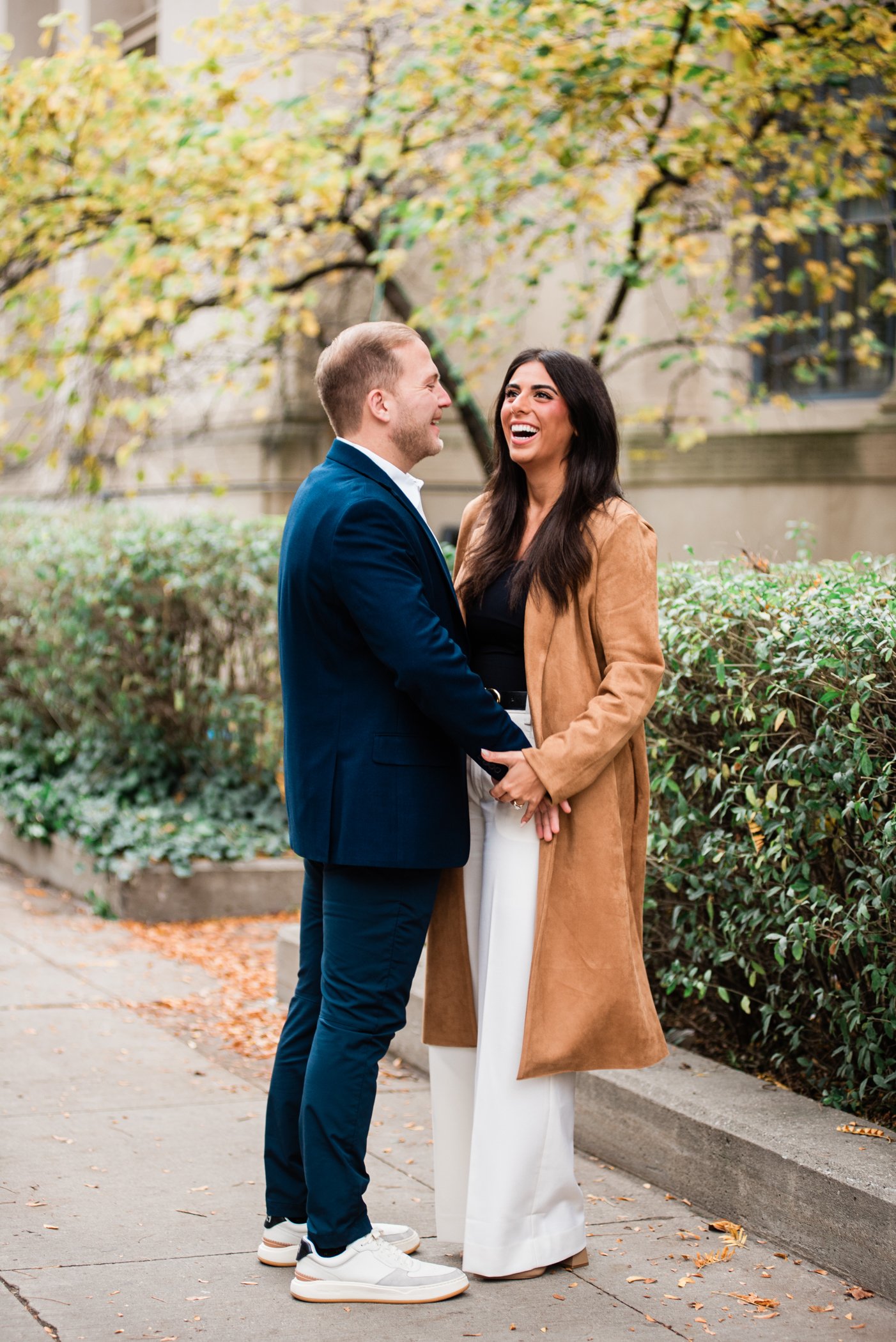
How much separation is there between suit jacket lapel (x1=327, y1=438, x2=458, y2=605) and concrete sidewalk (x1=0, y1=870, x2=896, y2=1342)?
168 centimetres

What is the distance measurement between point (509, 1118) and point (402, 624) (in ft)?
3.86

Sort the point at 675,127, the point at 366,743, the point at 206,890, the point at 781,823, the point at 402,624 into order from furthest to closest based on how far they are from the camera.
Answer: the point at 675,127 → the point at 206,890 → the point at 781,823 → the point at 366,743 → the point at 402,624

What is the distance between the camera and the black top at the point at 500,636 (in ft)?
11.7

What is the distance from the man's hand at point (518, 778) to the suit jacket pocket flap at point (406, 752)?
0.38 ft

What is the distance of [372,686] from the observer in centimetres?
334

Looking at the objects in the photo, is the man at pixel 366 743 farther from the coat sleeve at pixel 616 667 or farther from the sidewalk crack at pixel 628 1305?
the sidewalk crack at pixel 628 1305

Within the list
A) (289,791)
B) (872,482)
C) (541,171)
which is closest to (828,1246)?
(289,791)

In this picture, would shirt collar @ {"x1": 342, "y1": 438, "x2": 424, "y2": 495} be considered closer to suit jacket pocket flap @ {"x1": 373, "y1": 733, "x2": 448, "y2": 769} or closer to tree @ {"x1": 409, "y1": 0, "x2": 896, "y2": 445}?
suit jacket pocket flap @ {"x1": 373, "y1": 733, "x2": 448, "y2": 769}

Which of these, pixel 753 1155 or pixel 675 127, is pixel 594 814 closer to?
pixel 753 1155

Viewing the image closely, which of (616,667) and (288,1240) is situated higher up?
(616,667)

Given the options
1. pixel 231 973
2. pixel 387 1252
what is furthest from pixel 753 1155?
pixel 231 973

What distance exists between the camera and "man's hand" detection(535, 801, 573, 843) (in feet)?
11.2

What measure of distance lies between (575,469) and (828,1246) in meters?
1.95

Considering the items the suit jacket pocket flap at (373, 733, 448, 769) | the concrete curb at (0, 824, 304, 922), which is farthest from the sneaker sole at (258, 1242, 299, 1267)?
the concrete curb at (0, 824, 304, 922)
